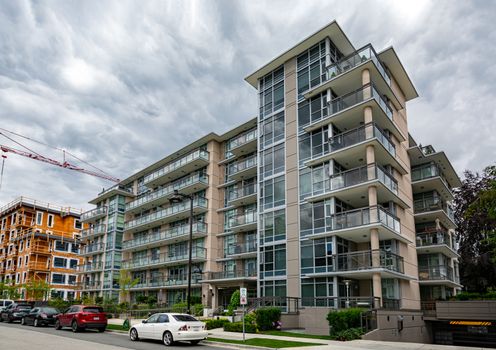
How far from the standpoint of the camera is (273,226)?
33500mm

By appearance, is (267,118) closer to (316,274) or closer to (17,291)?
(316,274)

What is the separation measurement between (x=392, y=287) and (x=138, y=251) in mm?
35844

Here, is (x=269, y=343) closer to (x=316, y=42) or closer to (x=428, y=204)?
(x=316, y=42)

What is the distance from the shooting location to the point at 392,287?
1151 inches

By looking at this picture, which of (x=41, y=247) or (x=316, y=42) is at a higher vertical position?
(x=316, y=42)

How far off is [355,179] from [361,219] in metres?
2.91

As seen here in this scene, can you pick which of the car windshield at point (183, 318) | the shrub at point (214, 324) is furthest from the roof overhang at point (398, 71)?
the car windshield at point (183, 318)

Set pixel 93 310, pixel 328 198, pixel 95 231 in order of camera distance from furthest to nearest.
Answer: pixel 95 231 → pixel 328 198 → pixel 93 310

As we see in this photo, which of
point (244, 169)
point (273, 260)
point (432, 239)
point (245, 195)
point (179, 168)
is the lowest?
point (273, 260)

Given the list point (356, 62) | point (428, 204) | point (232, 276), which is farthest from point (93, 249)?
point (356, 62)

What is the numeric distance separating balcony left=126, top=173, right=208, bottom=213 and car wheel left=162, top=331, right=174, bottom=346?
28.1 meters

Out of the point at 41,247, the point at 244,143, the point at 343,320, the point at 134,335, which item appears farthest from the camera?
the point at 41,247

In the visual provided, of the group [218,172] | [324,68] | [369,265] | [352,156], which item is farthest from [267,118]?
[369,265]

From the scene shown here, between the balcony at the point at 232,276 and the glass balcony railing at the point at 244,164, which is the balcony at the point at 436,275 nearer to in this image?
the balcony at the point at 232,276
